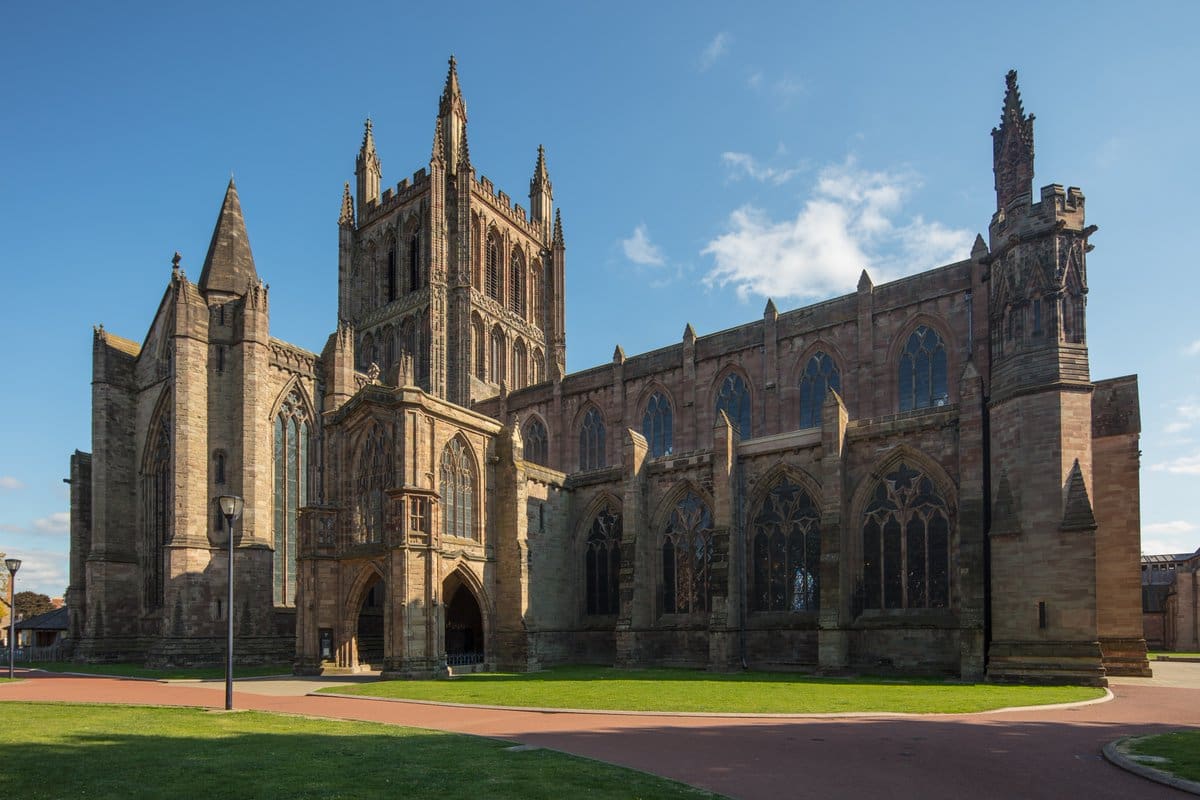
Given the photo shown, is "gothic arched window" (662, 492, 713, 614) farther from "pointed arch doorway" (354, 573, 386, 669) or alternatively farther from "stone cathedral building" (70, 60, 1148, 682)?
"pointed arch doorway" (354, 573, 386, 669)

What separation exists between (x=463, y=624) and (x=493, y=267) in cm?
3167

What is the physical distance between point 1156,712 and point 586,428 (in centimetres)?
3326

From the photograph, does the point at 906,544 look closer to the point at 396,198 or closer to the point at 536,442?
the point at 536,442

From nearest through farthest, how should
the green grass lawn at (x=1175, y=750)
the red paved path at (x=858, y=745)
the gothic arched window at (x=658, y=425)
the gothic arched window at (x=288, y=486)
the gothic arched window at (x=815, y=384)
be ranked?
the red paved path at (x=858, y=745)
the green grass lawn at (x=1175, y=750)
the gothic arched window at (x=815, y=384)
the gothic arched window at (x=288, y=486)
the gothic arched window at (x=658, y=425)

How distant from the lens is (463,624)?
3919 centimetres

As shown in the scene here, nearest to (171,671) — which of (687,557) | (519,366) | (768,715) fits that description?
(687,557)

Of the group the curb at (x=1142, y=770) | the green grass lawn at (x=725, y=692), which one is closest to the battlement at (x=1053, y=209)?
the green grass lawn at (x=725, y=692)

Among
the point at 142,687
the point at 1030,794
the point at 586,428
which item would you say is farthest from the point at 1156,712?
the point at 586,428

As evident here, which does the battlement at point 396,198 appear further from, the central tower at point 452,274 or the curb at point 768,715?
the curb at point 768,715

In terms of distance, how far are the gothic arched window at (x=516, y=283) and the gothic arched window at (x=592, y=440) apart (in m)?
18.8

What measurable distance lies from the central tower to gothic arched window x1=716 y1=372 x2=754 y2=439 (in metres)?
15.5

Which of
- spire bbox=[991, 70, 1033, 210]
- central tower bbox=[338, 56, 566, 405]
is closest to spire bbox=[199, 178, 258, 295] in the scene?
central tower bbox=[338, 56, 566, 405]

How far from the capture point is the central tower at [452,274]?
57.5 meters

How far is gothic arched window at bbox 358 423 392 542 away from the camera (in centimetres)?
3294
